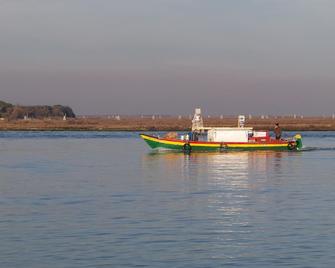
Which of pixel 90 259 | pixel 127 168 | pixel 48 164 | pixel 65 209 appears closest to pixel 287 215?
pixel 65 209

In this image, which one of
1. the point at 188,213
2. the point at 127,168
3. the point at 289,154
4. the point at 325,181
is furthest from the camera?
the point at 289,154

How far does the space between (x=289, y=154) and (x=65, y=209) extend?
4126cm

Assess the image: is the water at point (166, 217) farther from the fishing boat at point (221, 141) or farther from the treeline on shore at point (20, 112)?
the treeline on shore at point (20, 112)

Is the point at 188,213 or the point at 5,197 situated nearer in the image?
the point at 188,213

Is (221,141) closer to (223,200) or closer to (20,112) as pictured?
(223,200)

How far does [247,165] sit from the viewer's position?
54.7 metres

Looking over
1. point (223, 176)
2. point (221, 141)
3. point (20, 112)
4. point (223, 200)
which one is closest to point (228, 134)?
point (221, 141)

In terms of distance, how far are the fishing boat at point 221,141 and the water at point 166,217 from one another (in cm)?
1926

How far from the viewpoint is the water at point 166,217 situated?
71.7 ft

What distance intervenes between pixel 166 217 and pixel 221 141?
43.6 meters

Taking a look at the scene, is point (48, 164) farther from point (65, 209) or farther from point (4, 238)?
point (4, 238)

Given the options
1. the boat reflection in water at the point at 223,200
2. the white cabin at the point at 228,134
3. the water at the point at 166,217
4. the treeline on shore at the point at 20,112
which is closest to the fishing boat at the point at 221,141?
the white cabin at the point at 228,134

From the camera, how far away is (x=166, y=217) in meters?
28.2

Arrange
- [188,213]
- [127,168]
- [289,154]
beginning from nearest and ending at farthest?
[188,213]
[127,168]
[289,154]
